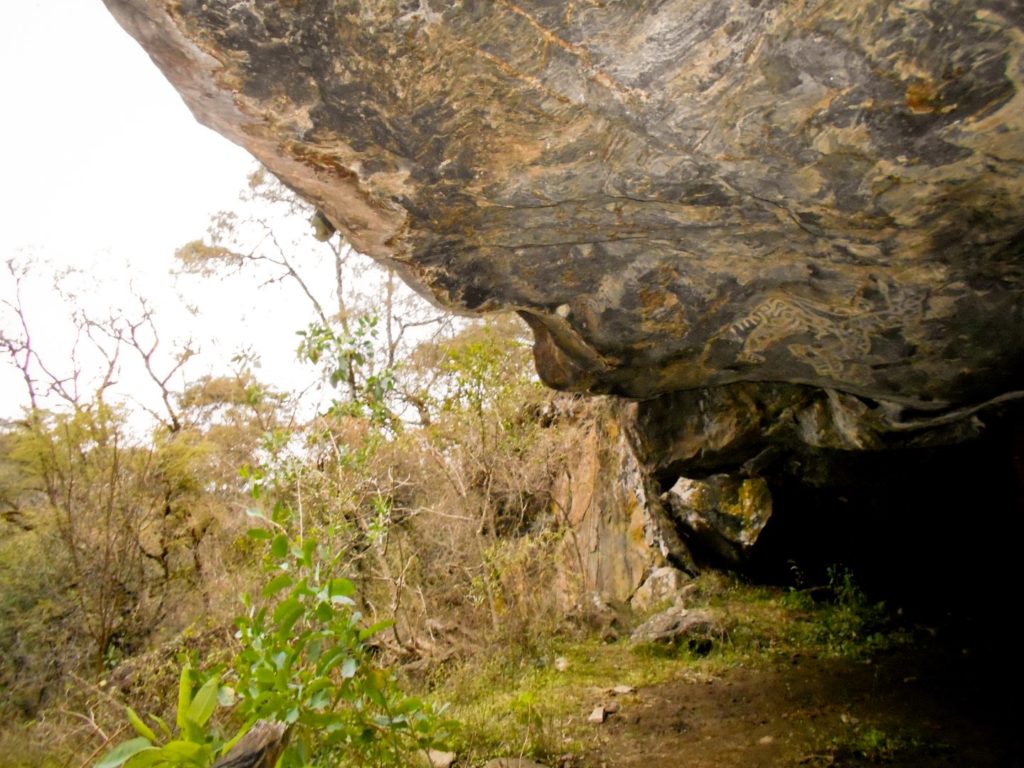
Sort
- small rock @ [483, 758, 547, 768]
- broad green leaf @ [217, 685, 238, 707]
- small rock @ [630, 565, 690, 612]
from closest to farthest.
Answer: broad green leaf @ [217, 685, 238, 707] → small rock @ [483, 758, 547, 768] → small rock @ [630, 565, 690, 612]

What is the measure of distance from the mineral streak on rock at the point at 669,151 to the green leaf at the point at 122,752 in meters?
2.43

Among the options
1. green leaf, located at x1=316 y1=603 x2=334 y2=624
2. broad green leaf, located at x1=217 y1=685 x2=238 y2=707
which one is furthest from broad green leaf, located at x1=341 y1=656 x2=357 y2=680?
broad green leaf, located at x1=217 y1=685 x2=238 y2=707

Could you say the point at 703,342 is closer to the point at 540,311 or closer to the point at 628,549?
the point at 540,311

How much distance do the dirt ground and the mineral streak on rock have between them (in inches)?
83.7

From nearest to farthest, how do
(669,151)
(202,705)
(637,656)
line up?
(202,705)
(669,151)
(637,656)

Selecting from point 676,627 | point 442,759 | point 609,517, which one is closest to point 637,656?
point 676,627

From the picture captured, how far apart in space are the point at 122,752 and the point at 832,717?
444 cm

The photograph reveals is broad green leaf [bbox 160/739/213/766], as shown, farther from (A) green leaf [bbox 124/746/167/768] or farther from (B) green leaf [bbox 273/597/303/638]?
(B) green leaf [bbox 273/597/303/638]

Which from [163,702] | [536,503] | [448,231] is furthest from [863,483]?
[163,702]

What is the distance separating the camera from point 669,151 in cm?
315

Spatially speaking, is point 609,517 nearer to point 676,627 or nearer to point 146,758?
point 676,627

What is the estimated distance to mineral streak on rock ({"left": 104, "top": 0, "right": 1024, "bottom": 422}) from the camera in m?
2.70

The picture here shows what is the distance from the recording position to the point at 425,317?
16.2 meters

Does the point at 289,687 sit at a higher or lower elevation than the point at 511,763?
higher
